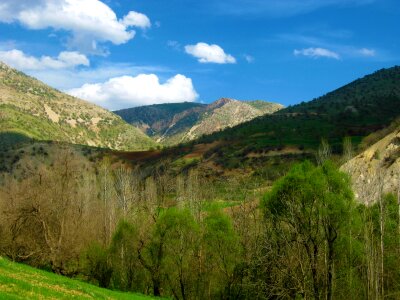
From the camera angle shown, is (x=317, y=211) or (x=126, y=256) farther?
(x=126, y=256)

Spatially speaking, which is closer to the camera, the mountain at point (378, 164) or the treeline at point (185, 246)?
the treeline at point (185, 246)

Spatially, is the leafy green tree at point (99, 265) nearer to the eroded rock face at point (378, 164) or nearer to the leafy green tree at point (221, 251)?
the leafy green tree at point (221, 251)

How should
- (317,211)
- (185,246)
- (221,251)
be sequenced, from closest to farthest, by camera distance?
1. (317,211)
2. (221,251)
3. (185,246)

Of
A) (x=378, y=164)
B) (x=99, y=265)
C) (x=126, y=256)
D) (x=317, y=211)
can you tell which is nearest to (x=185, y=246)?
(x=126, y=256)

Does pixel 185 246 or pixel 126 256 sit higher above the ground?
pixel 185 246

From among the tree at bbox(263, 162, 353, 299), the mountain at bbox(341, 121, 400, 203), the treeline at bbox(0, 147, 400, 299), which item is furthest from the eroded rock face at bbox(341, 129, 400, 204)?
the tree at bbox(263, 162, 353, 299)

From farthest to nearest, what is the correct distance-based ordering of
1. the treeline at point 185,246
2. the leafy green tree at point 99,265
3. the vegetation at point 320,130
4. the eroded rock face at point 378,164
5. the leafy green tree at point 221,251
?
the vegetation at point 320,130 → the eroded rock face at point 378,164 → the leafy green tree at point 99,265 → the leafy green tree at point 221,251 → the treeline at point 185,246

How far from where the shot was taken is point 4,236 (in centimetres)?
6025

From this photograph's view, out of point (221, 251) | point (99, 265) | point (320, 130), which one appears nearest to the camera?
point (221, 251)

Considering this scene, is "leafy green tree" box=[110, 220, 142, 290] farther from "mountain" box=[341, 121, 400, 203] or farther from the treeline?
"mountain" box=[341, 121, 400, 203]

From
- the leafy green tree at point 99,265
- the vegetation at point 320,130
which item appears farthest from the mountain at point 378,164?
the vegetation at point 320,130

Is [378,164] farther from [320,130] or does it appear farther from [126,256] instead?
[320,130]

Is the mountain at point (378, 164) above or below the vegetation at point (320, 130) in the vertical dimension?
below

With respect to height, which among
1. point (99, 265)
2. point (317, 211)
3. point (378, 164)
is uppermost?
point (378, 164)
